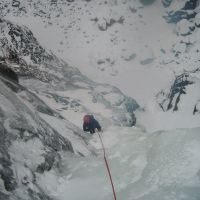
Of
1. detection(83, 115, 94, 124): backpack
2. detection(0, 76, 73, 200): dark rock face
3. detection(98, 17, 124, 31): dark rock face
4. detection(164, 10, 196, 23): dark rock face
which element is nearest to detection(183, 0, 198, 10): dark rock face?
detection(164, 10, 196, 23): dark rock face

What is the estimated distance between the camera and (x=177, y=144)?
7.29m

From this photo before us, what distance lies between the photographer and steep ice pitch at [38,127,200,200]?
5973 millimetres

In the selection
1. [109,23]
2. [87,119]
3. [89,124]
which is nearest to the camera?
[87,119]

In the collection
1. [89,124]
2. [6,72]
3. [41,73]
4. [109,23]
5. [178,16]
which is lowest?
[89,124]

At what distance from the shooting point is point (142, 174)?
263 inches

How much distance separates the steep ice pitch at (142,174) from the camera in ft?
19.6

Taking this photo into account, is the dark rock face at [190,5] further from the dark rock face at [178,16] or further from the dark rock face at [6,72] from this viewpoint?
the dark rock face at [6,72]

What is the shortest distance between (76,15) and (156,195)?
22435 mm

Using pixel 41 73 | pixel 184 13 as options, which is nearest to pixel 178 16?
pixel 184 13

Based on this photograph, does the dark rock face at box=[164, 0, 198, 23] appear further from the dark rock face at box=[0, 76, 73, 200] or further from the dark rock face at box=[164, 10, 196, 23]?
the dark rock face at box=[0, 76, 73, 200]

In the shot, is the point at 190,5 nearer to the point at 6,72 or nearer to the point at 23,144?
the point at 6,72

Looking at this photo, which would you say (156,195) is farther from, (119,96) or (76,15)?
(76,15)

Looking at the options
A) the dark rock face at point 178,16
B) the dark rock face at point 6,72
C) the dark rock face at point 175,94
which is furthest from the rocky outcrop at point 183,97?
the dark rock face at point 6,72

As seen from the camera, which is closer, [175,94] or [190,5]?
[175,94]
